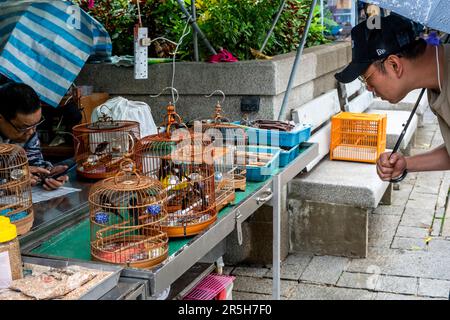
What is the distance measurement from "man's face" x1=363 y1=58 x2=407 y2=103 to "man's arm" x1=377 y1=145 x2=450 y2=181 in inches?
19.9

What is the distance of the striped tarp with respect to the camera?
4.33 meters

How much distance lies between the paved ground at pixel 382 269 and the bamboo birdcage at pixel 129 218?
87.5 inches

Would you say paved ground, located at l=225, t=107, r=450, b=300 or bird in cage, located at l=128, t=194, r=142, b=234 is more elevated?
bird in cage, located at l=128, t=194, r=142, b=234

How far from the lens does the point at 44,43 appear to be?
14.6 ft

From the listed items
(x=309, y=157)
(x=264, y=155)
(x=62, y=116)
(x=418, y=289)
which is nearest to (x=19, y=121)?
(x=62, y=116)

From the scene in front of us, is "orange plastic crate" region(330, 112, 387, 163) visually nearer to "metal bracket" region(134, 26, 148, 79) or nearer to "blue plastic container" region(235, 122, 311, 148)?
"blue plastic container" region(235, 122, 311, 148)

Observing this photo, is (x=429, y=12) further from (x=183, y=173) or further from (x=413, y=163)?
(x=183, y=173)

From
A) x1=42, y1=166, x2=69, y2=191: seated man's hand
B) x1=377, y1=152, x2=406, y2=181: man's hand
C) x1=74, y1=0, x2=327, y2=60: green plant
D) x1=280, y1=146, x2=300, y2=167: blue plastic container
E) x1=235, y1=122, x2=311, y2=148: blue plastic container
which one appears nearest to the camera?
x1=377, y1=152, x2=406, y2=181: man's hand

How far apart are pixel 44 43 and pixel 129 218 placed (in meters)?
2.42

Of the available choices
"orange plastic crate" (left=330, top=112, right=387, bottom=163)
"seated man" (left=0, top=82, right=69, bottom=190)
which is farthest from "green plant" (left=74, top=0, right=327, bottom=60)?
"seated man" (left=0, top=82, right=69, bottom=190)

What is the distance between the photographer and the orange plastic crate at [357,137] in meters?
5.79

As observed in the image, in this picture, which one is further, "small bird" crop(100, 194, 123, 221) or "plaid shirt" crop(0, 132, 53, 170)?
"plaid shirt" crop(0, 132, 53, 170)

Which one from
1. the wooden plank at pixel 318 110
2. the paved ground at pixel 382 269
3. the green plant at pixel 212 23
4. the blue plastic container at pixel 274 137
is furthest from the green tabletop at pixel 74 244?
the green plant at pixel 212 23

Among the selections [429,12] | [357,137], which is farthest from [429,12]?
[357,137]
